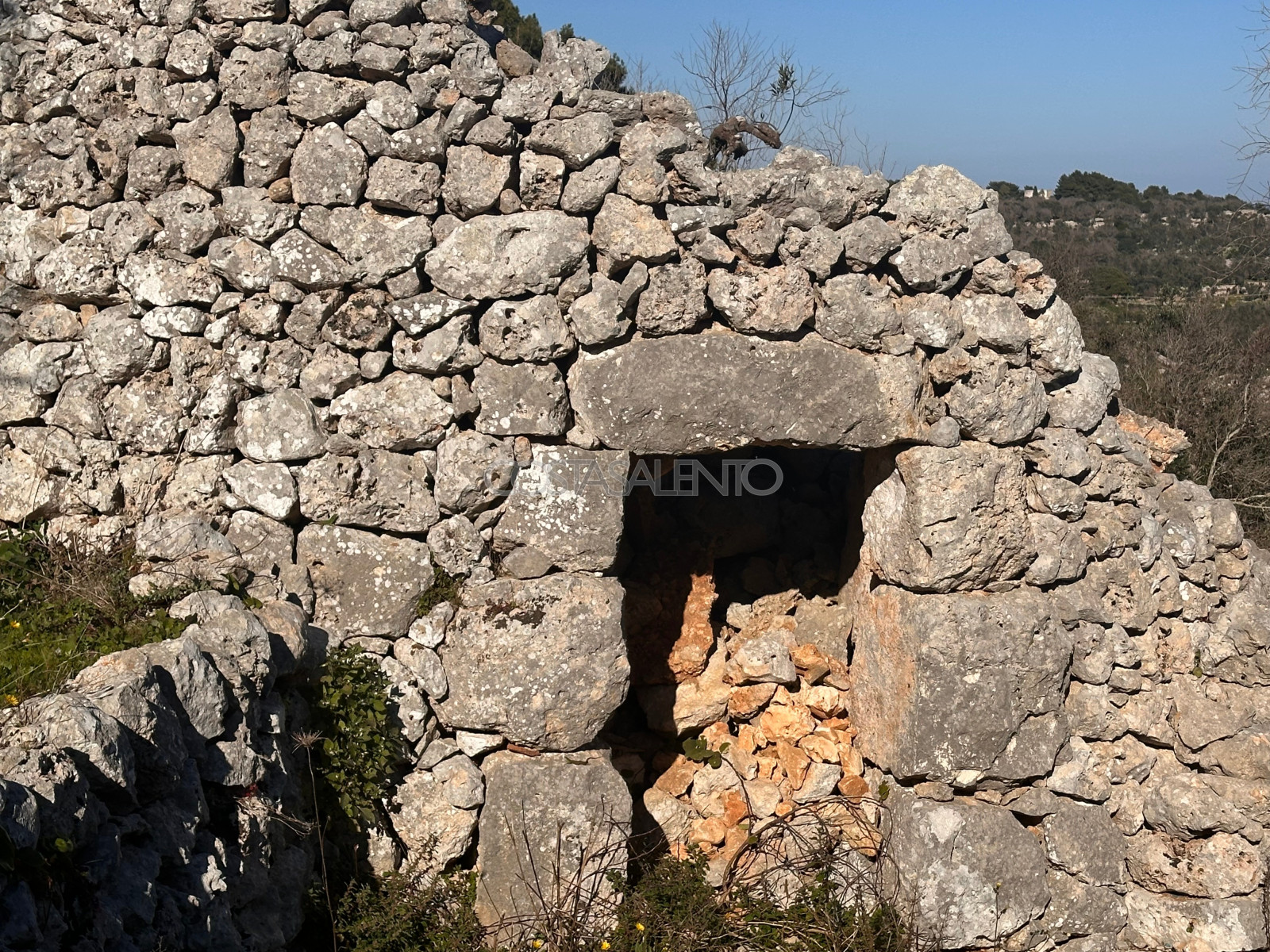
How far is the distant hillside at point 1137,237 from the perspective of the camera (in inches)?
510

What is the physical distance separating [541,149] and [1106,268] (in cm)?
1369

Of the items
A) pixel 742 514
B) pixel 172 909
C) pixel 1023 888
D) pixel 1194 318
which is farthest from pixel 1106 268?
pixel 172 909

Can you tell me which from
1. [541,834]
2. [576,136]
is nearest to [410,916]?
[541,834]

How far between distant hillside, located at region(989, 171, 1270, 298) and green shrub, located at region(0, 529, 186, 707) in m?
10.5

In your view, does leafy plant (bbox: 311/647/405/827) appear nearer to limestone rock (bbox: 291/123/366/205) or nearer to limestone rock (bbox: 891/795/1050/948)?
limestone rock (bbox: 291/123/366/205)

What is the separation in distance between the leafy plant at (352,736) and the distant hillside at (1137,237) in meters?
9.81

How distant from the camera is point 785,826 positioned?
500 centimetres

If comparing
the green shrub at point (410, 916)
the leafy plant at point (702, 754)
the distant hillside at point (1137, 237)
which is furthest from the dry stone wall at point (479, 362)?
the distant hillside at point (1137, 237)

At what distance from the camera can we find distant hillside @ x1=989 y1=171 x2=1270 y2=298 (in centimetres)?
1295

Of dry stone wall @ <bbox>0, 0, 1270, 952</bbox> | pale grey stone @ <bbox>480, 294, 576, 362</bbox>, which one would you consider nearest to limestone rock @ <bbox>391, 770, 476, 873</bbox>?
dry stone wall @ <bbox>0, 0, 1270, 952</bbox>

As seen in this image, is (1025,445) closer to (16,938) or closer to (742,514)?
(742,514)

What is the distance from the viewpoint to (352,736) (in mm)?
4133

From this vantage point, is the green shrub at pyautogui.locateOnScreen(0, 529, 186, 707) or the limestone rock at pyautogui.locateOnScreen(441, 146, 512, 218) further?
the limestone rock at pyautogui.locateOnScreen(441, 146, 512, 218)

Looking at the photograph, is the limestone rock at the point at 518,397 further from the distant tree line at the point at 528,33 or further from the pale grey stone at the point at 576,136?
the distant tree line at the point at 528,33
